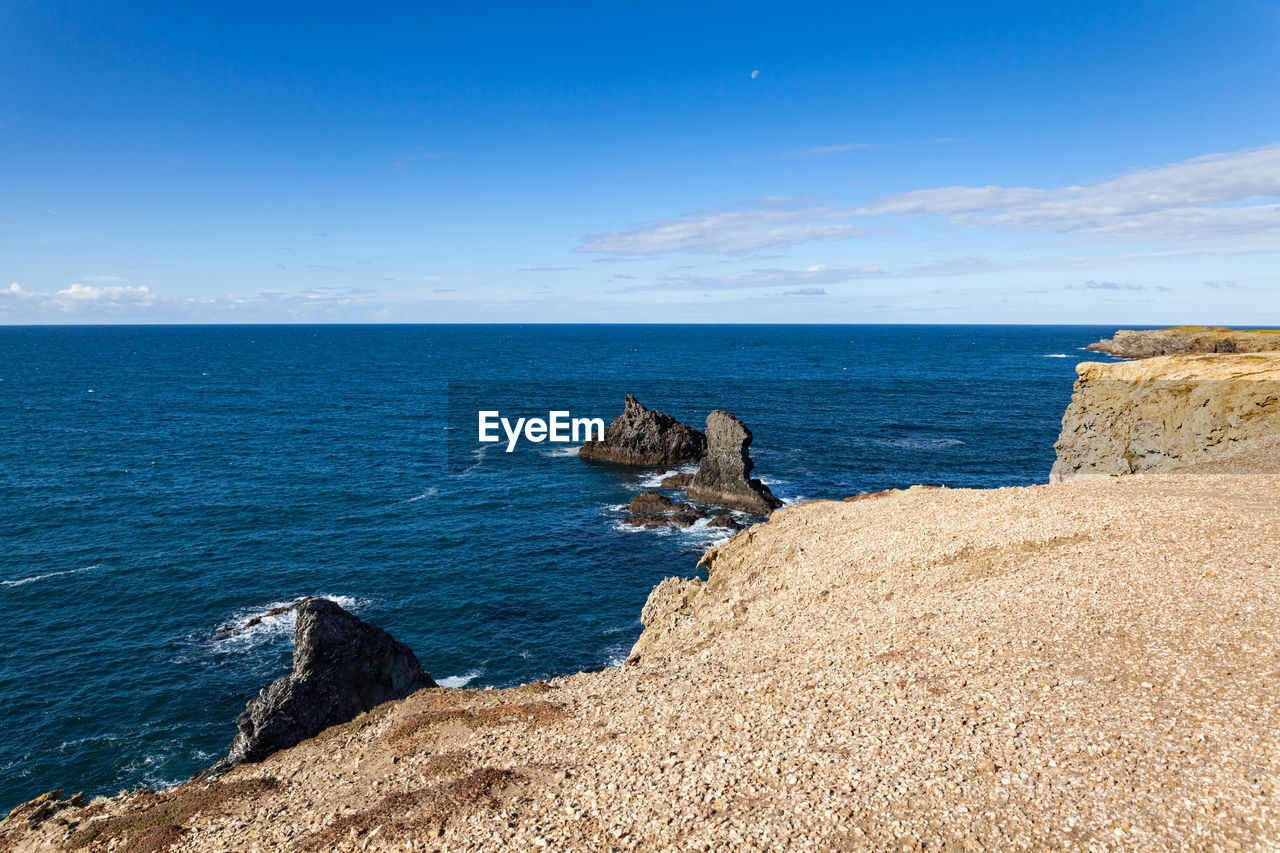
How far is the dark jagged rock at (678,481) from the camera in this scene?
6725cm

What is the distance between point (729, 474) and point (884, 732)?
44524mm

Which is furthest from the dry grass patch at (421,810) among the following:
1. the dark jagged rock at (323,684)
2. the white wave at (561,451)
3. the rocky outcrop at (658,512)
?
the white wave at (561,451)

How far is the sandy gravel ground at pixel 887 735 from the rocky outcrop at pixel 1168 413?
1828 centimetres

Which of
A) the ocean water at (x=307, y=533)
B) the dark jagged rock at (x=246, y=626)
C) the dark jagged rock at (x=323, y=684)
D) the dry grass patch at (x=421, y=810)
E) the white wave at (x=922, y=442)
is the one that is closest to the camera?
the dry grass patch at (x=421, y=810)

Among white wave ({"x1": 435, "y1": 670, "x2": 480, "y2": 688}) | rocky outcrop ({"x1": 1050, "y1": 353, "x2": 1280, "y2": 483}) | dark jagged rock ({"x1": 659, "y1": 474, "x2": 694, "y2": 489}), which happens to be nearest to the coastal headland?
white wave ({"x1": 435, "y1": 670, "x2": 480, "y2": 688})

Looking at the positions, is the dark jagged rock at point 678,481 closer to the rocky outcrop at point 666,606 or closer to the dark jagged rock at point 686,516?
the dark jagged rock at point 686,516

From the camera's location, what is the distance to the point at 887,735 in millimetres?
16531

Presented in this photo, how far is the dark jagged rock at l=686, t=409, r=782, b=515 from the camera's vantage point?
195ft

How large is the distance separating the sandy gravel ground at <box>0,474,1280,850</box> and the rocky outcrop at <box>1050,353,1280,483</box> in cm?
1828

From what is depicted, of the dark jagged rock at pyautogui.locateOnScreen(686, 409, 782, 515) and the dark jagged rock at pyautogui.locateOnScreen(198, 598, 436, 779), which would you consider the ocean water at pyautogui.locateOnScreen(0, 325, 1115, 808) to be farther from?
the dark jagged rock at pyautogui.locateOnScreen(686, 409, 782, 515)

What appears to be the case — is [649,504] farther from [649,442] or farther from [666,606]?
[666,606]

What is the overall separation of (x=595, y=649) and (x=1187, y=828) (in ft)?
91.5

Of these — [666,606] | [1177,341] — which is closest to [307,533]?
[666,606]

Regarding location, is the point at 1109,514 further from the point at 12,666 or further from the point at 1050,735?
the point at 12,666
